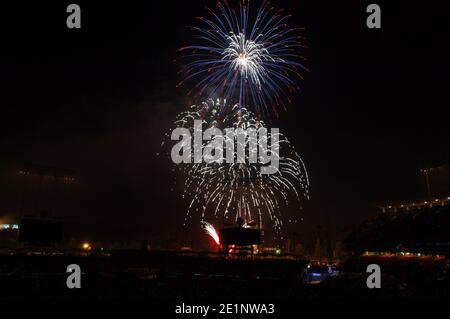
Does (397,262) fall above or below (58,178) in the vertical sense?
below

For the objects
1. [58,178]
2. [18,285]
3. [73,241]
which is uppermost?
[58,178]

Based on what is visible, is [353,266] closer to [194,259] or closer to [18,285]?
[194,259]

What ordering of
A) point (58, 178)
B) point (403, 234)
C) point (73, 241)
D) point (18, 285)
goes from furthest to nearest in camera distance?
point (73, 241)
point (58, 178)
point (403, 234)
point (18, 285)

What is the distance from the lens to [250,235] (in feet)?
148

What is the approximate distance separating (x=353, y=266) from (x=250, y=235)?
1763 centimetres

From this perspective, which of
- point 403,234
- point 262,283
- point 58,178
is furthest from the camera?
point 58,178

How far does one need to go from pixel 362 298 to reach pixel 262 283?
1445 centimetres

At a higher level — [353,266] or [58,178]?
[58,178]

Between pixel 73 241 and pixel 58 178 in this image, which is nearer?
pixel 58 178
